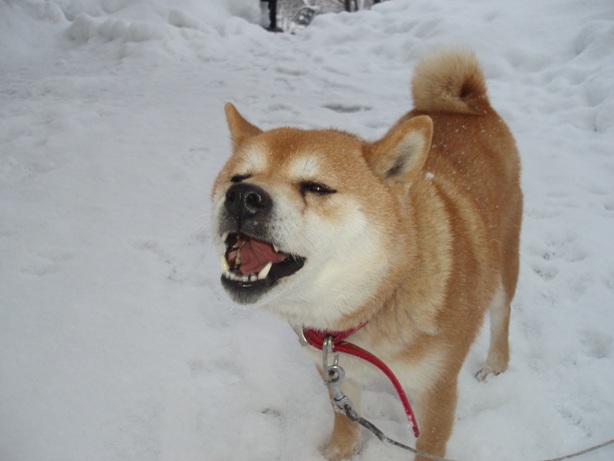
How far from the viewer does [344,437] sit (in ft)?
6.81

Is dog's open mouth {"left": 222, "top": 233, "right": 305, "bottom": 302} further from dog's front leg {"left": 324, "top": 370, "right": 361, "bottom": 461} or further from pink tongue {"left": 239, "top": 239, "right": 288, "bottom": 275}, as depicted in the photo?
dog's front leg {"left": 324, "top": 370, "right": 361, "bottom": 461}

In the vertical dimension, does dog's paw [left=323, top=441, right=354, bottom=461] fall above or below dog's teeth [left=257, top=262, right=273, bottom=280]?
below

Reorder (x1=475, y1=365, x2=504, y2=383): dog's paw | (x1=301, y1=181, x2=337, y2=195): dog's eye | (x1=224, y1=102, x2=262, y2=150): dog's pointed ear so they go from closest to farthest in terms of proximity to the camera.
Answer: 1. (x1=301, y1=181, x2=337, y2=195): dog's eye
2. (x1=224, y1=102, x2=262, y2=150): dog's pointed ear
3. (x1=475, y1=365, x2=504, y2=383): dog's paw

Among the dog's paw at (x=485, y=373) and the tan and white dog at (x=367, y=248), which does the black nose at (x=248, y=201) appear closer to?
the tan and white dog at (x=367, y=248)

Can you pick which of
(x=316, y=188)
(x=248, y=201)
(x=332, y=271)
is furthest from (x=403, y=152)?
(x=248, y=201)

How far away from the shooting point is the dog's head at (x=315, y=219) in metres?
1.44

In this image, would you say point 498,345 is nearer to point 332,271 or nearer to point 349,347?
point 349,347

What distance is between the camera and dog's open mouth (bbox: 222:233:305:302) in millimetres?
1442

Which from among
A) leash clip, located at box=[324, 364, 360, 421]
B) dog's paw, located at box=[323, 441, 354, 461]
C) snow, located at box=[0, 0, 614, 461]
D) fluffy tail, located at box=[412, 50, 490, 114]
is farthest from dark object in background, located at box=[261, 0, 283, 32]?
leash clip, located at box=[324, 364, 360, 421]

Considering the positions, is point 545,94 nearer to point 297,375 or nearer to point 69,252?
point 297,375

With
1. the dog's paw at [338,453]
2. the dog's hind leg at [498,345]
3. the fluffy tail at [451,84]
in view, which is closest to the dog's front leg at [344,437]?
the dog's paw at [338,453]

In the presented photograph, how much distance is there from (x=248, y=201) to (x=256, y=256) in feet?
0.59

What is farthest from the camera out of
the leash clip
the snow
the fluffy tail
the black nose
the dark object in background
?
the dark object in background

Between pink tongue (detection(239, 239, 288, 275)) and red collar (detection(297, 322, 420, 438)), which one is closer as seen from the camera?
pink tongue (detection(239, 239, 288, 275))
